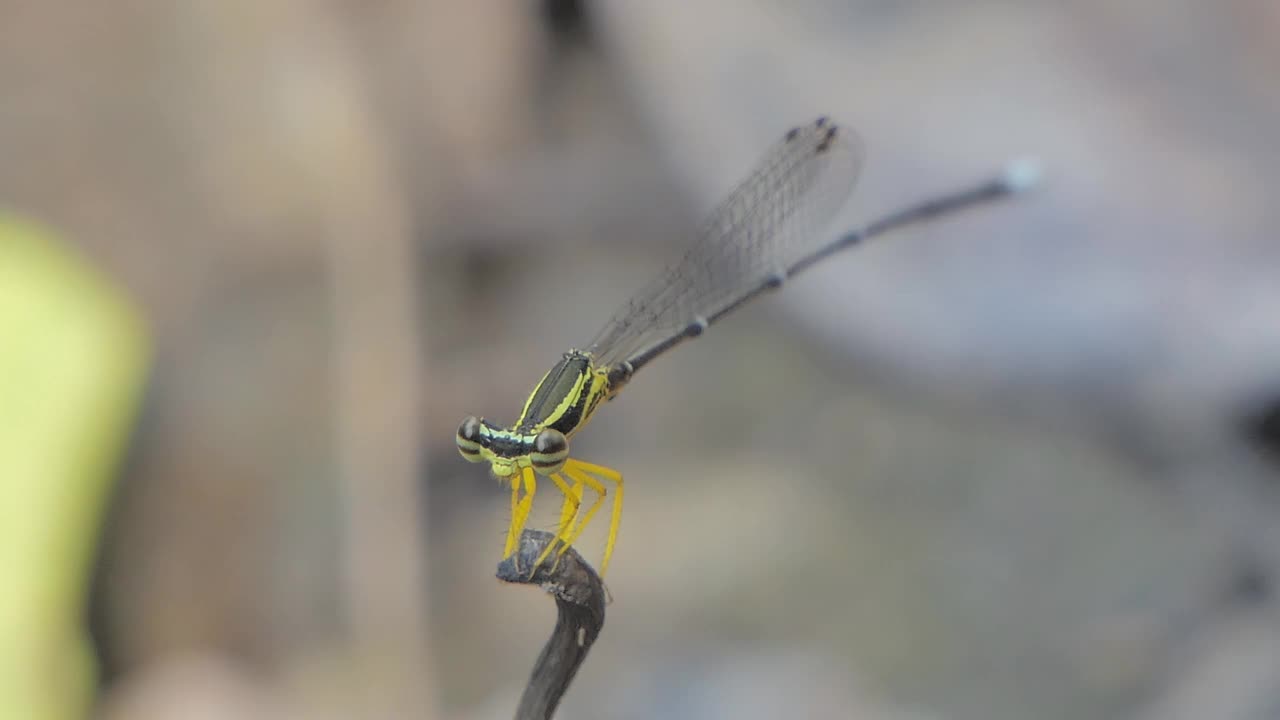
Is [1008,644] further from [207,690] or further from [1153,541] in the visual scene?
[207,690]

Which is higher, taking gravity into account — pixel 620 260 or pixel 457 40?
pixel 457 40

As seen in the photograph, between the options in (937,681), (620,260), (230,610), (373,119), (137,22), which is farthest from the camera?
(620,260)

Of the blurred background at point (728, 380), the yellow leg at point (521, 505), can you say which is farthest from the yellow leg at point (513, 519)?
the blurred background at point (728, 380)

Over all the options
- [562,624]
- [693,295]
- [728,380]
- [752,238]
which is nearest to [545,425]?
[562,624]

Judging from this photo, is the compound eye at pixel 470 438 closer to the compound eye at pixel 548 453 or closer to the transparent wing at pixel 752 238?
the compound eye at pixel 548 453

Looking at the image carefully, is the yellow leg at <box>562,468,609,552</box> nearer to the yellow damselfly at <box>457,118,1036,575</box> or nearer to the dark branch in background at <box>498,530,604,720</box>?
the yellow damselfly at <box>457,118,1036,575</box>

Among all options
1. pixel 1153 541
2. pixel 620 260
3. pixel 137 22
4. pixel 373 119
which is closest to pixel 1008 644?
pixel 1153 541

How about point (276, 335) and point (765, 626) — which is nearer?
point (765, 626)

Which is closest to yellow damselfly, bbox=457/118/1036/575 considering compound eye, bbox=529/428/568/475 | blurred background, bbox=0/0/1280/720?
compound eye, bbox=529/428/568/475
